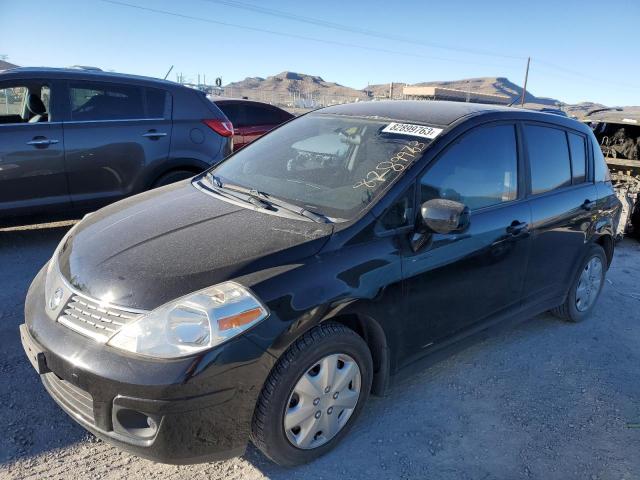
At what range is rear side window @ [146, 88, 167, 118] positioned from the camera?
568 cm

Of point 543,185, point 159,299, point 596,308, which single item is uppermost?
point 543,185

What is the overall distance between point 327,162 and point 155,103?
130 inches

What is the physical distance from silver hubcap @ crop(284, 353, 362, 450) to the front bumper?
0.24 meters

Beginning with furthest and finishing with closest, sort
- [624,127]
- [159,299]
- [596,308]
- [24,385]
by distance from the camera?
[624,127]
[596,308]
[24,385]
[159,299]

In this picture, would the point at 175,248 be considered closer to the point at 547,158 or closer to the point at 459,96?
the point at 547,158

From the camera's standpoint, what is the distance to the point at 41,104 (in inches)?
205

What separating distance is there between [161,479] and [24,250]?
3.77 m

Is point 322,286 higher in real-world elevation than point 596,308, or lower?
higher

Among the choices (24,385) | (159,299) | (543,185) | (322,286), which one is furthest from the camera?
(543,185)

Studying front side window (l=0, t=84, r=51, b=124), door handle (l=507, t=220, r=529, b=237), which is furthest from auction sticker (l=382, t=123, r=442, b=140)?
front side window (l=0, t=84, r=51, b=124)

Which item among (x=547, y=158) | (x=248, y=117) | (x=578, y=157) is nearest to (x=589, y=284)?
(x=578, y=157)

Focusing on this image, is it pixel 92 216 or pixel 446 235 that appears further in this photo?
pixel 92 216

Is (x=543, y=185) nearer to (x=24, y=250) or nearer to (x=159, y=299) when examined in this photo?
(x=159, y=299)

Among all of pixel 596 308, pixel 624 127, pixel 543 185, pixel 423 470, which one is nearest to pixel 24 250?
pixel 423 470
